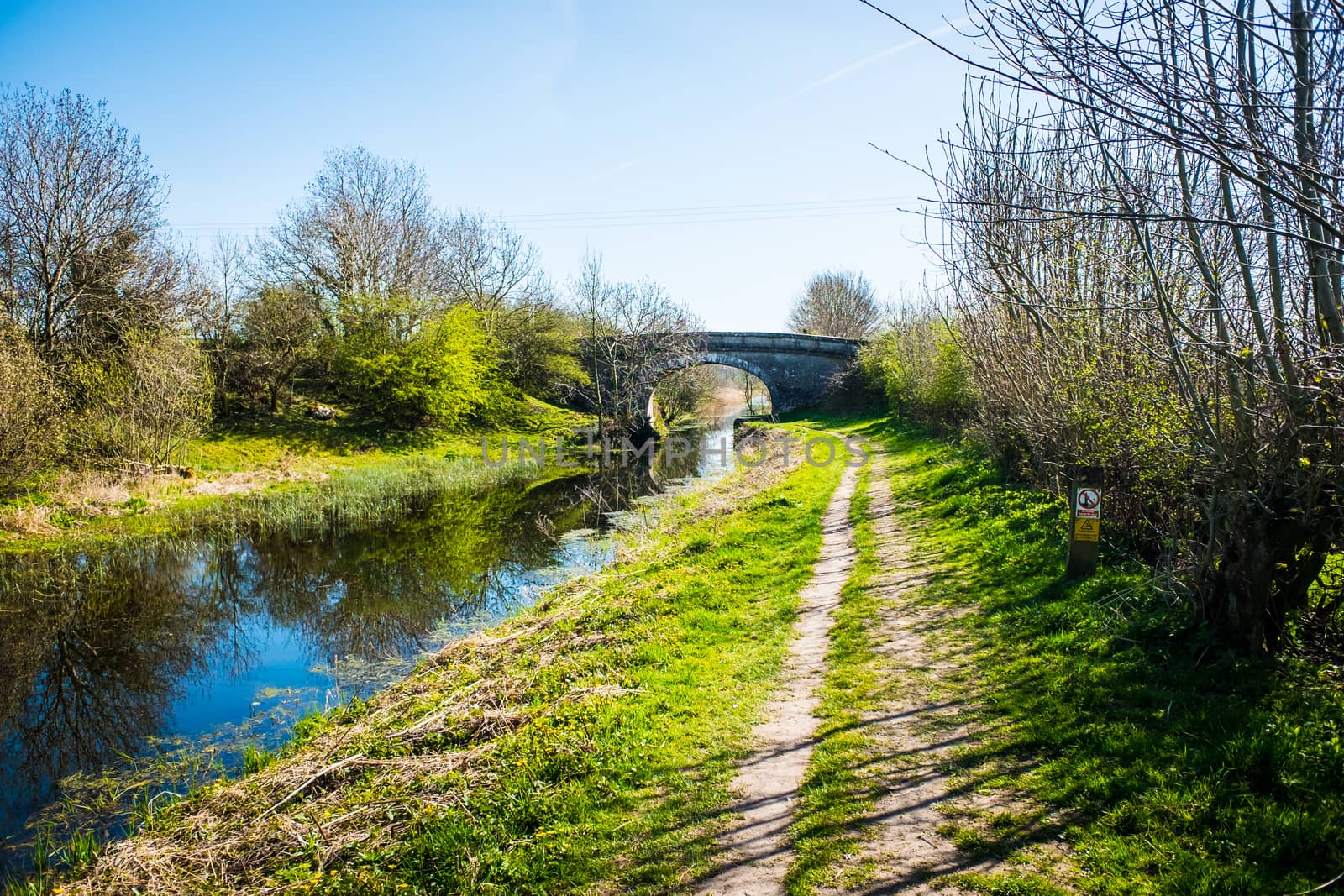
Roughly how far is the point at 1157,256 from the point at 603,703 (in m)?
6.51

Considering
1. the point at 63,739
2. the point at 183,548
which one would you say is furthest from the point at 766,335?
the point at 63,739

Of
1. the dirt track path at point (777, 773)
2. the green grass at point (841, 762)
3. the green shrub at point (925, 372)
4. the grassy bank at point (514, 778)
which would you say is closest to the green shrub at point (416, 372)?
the green shrub at point (925, 372)

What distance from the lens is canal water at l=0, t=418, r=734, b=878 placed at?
6.36 m

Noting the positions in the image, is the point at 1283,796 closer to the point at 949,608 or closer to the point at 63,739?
the point at 949,608

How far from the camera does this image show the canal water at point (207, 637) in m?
6.36

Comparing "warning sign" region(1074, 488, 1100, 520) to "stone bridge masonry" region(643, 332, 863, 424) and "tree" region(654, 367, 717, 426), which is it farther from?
"stone bridge masonry" region(643, 332, 863, 424)

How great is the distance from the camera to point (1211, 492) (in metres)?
5.04

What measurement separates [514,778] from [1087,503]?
5.53 m

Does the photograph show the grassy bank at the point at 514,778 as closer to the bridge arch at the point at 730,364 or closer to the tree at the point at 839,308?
the bridge arch at the point at 730,364

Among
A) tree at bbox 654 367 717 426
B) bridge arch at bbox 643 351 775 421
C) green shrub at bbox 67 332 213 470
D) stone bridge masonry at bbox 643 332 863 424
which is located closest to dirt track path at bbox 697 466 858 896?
green shrub at bbox 67 332 213 470

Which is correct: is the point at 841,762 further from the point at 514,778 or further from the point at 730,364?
the point at 730,364

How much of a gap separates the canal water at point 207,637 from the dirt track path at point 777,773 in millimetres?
4522

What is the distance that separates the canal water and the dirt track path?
14.8ft

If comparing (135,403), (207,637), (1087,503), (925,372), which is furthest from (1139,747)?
(135,403)
